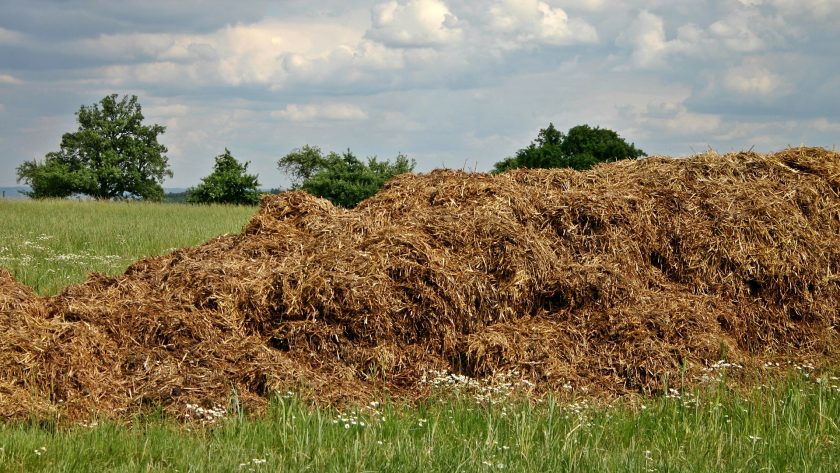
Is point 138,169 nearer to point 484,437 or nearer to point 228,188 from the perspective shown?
point 228,188

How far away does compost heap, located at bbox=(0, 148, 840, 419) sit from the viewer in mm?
7281

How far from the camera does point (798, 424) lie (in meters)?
6.36

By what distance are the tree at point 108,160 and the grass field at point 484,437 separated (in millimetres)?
60858

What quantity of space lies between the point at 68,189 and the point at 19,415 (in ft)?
202

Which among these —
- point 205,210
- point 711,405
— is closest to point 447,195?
point 711,405

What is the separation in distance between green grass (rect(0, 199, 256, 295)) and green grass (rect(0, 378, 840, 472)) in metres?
6.90

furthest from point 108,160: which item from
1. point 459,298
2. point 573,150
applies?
point 459,298

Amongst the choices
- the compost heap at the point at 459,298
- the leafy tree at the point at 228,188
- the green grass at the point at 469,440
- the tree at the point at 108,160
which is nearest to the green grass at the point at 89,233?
the compost heap at the point at 459,298

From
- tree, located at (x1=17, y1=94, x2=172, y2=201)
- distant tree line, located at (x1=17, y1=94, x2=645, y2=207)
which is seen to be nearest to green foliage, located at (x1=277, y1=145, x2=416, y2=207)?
distant tree line, located at (x1=17, y1=94, x2=645, y2=207)

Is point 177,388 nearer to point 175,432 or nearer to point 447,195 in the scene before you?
point 175,432

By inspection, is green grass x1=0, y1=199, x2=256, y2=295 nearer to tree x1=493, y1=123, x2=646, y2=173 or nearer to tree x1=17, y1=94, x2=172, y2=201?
tree x1=493, y1=123, x2=646, y2=173

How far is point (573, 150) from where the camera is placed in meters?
30.3

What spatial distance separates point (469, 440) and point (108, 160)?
2483 inches

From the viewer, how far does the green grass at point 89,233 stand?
14223 millimetres
